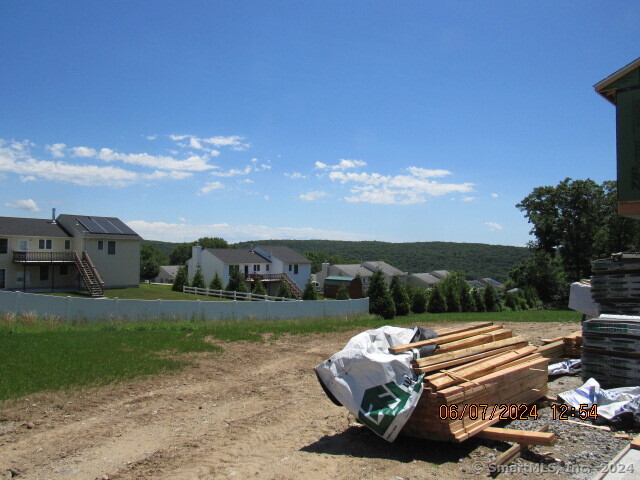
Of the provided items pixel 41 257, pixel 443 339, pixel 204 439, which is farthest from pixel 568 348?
pixel 41 257

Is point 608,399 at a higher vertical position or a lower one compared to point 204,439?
higher

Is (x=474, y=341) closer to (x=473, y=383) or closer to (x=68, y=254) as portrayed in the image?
(x=473, y=383)

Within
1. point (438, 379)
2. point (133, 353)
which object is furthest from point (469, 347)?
point (133, 353)

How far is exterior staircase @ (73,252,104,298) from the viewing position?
1402 inches

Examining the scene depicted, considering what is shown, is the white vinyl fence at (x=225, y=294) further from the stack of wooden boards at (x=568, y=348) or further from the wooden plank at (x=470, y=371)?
the wooden plank at (x=470, y=371)

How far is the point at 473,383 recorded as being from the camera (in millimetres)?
6387

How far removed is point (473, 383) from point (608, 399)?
2477mm

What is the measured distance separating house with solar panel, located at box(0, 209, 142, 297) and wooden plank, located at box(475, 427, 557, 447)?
114 feet

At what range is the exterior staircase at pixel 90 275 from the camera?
35616mm

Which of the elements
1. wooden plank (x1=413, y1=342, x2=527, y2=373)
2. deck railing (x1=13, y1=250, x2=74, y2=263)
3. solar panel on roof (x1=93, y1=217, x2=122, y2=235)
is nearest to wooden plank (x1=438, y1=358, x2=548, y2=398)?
wooden plank (x1=413, y1=342, x2=527, y2=373)

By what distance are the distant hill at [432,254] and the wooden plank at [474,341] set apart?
11908 cm

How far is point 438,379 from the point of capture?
6.19m

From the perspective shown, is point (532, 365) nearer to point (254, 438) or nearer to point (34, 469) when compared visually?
point (254, 438)

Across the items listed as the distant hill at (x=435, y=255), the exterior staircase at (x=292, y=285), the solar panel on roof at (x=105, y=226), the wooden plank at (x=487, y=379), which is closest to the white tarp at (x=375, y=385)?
the wooden plank at (x=487, y=379)
